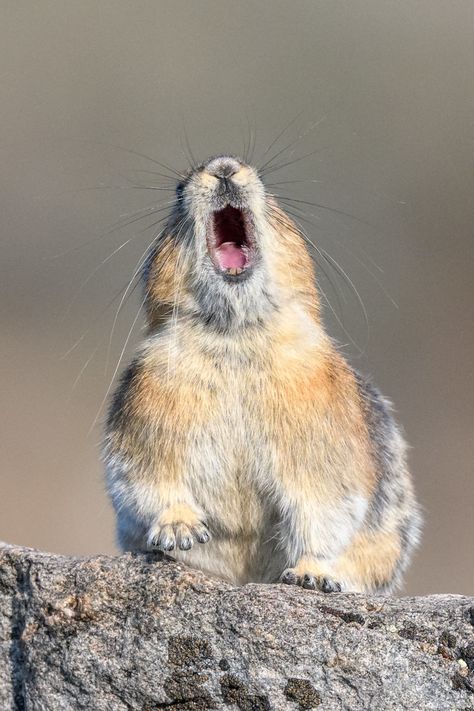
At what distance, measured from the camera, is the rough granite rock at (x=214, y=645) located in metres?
5.84

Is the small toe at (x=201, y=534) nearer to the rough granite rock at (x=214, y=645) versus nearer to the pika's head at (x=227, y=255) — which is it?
the rough granite rock at (x=214, y=645)

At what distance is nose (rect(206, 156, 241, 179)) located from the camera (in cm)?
803

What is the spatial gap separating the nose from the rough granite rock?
2.60m

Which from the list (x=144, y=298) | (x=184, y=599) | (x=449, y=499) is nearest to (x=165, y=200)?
(x=144, y=298)

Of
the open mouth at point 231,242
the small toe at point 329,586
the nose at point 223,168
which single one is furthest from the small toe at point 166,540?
the nose at point 223,168

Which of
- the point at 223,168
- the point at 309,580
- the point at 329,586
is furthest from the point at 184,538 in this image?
the point at 223,168

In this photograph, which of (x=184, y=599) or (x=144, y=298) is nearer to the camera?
(x=184, y=599)

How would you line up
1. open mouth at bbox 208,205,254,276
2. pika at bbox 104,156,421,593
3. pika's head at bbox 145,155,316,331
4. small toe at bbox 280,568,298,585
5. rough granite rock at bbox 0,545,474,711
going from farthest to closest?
open mouth at bbox 208,205,254,276 → pika's head at bbox 145,155,316,331 → pika at bbox 104,156,421,593 → small toe at bbox 280,568,298,585 → rough granite rock at bbox 0,545,474,711

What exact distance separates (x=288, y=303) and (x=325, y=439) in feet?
3.00

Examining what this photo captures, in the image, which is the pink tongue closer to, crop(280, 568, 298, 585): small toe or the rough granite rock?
crop(280, 568, 298, 585): small toe

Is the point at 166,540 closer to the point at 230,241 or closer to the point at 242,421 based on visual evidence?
the point at 242,421

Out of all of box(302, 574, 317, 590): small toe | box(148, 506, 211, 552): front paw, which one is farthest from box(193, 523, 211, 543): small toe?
box(302, 574, 317, 590): small toe

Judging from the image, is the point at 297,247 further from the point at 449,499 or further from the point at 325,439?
the point at 449,499

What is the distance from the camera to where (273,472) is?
7586mm
